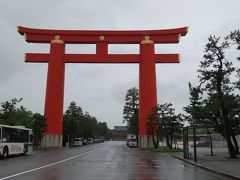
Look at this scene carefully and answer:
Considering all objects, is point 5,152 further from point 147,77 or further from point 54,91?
point 147,77

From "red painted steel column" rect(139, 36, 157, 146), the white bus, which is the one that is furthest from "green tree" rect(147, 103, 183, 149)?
the white bus

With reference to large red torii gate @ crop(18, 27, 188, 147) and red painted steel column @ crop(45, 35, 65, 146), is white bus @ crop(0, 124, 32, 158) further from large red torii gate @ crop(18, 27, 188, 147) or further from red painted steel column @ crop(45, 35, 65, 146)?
large red torii gate @ crop(18, 27, 188, 147)

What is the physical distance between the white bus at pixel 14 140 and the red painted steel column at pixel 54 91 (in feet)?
64.7

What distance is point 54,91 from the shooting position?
56.4 meters

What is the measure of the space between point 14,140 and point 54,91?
82.7 ft

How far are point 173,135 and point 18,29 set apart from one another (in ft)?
84.2

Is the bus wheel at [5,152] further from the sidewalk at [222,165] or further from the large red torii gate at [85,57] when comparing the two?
the large red torii gate at [85,57]

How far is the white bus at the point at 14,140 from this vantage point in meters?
28.7

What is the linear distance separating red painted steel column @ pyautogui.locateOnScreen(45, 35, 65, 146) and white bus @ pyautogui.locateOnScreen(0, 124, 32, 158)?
1973 cm

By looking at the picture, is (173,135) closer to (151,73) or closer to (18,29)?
(151,73)

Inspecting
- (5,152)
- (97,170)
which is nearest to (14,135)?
(5,152)

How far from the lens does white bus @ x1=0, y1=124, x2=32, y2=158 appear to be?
94.2 ft

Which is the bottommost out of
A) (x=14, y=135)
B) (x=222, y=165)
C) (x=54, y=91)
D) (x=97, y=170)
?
(x=97, y=170)

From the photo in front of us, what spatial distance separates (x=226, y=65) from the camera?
29234 millimetres
